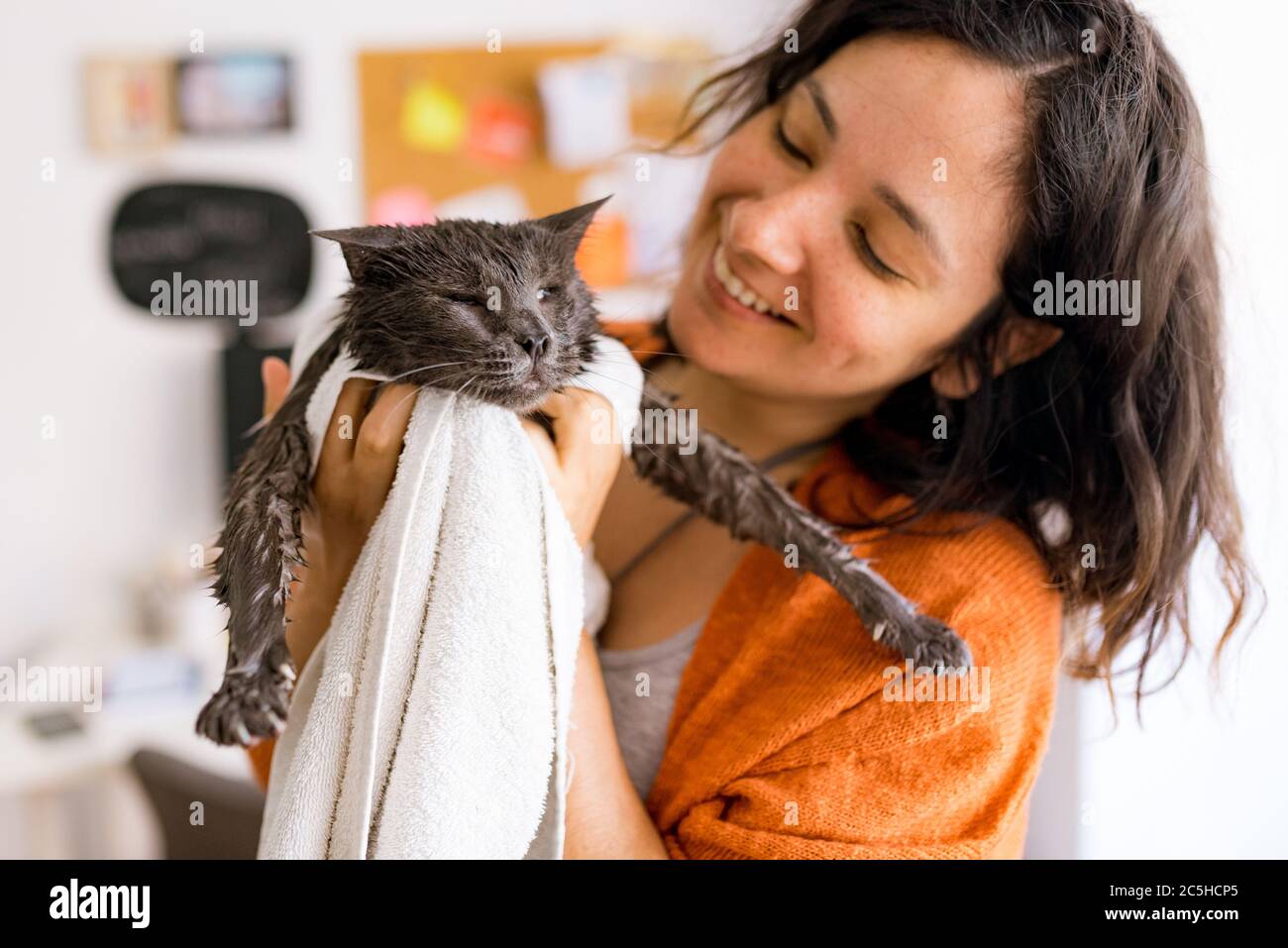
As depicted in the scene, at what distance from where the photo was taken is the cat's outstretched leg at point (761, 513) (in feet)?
3.47

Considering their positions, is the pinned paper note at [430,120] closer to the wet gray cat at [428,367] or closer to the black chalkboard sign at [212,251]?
the black chalkboard sign at [212,251]

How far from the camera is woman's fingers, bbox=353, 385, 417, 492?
0.88m

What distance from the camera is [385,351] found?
95 centimetres

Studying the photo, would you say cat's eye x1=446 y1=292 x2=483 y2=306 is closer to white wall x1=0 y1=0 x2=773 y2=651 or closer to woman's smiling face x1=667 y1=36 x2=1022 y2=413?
woman's smiling face x1=667 y1=36 x2=1022 y2=413

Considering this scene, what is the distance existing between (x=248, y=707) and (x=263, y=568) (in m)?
0.14

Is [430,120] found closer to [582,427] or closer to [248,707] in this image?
[582,427]

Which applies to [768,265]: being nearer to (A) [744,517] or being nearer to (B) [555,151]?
(A) [744,517]

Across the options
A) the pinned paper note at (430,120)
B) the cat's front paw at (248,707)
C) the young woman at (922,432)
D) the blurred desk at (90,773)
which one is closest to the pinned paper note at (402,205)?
the pinned paper note at (430,120)

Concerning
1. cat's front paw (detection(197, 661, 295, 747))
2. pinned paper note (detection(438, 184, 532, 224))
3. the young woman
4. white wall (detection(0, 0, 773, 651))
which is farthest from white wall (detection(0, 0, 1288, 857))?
cat's front paw (detection(197, 661, 295, 747))

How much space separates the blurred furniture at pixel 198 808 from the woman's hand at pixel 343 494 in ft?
1.82

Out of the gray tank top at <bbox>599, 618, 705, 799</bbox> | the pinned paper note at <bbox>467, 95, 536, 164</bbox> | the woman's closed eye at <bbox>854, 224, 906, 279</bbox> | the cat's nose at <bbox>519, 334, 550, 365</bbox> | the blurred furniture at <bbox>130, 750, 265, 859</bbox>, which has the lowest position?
the blurred furniture at <bbox>130, 750, 265, 859</bbox>

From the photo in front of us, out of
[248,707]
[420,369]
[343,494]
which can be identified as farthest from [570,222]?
[248,707]

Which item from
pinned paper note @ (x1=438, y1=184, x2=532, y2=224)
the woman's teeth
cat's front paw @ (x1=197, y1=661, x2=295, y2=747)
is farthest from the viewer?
pinned paper note @ (x1=438, y1=184, x2=532, y2=224)

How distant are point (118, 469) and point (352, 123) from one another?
1.19 metres
